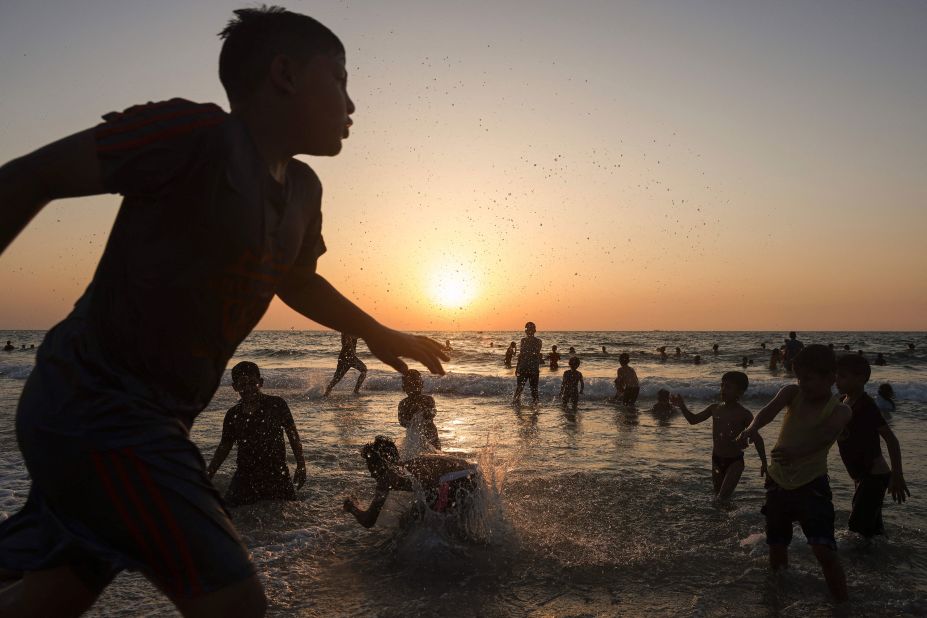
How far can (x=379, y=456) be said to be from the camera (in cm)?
530

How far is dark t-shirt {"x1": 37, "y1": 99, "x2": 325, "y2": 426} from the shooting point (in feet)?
4.99

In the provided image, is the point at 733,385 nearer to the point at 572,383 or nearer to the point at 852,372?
the point at 852,372

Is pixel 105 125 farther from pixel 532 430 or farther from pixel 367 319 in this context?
pixel 532 430

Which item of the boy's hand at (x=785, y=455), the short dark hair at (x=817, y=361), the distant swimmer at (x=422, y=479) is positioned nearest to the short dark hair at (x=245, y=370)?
the distant swimmer at (x=422, y=479)

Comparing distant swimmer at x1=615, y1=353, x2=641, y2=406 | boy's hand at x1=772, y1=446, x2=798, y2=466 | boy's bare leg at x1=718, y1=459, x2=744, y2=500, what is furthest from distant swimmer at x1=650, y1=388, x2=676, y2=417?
boy's hand at x1=772, y1=446, x2=798, y2=466

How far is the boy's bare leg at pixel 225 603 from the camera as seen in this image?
5.25ft

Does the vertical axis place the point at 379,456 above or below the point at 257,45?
below

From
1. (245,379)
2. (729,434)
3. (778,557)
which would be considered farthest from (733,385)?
(245,379)

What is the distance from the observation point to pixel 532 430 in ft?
41.4

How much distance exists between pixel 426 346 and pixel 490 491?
3.39m

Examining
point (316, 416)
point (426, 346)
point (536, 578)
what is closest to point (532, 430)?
point (316, 416)

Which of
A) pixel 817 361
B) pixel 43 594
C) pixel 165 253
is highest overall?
pixel 165 253

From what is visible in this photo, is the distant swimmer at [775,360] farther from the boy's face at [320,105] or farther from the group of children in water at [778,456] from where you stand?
the boy's face at [320,105]

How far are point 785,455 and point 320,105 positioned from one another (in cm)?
407
